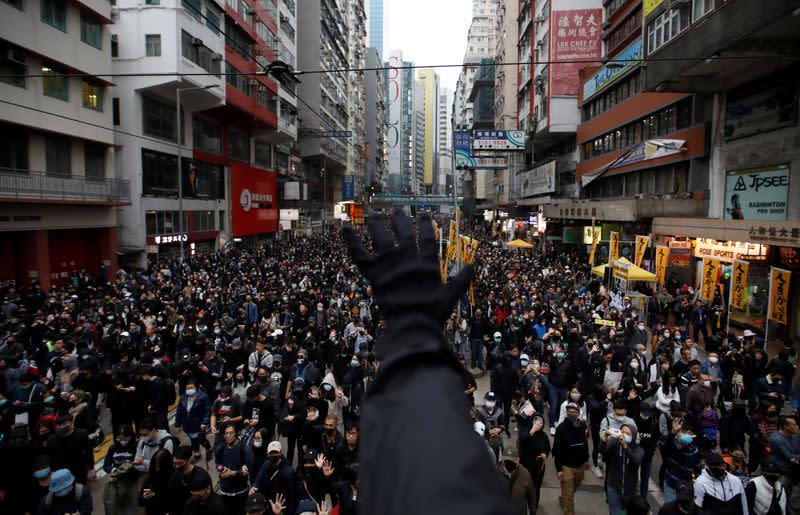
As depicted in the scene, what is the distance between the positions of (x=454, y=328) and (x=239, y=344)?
6.31 m

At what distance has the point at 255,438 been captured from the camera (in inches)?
263

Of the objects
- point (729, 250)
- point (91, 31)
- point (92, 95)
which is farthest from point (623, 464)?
point (91, 31)

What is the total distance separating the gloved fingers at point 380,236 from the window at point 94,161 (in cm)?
2640

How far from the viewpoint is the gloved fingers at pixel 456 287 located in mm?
1791

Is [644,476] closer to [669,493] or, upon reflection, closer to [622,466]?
[669,493]

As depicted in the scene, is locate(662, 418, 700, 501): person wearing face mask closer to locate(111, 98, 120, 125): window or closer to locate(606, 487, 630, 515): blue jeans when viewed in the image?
locate(606, 487, 630, 515): blue jeans

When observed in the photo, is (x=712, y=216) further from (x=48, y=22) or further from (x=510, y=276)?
(x=48, y=22)

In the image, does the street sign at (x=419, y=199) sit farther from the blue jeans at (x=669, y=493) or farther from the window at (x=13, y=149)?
the blue jeans at (x=669, y=493)

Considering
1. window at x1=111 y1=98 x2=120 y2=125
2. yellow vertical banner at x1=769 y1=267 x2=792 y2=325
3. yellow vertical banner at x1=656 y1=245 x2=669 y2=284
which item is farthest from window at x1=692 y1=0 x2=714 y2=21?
window at x1=111 y1=98 x2=120 y2=125

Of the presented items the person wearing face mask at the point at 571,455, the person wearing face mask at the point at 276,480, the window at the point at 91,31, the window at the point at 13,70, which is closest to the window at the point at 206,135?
the window at the point at 91,31

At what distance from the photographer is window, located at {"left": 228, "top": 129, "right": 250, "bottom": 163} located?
41.5 metres

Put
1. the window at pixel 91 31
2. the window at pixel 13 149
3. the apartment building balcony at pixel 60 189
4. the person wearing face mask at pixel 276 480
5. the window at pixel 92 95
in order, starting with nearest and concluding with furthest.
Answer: the person wearing face mask at pixel 276 480 → the apartment building balcony at pixel 60 189 → the window at pixel 13 149 → the window at pixel 91 31 → the window at pixel 92 95

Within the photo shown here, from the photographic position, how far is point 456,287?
1.87 m

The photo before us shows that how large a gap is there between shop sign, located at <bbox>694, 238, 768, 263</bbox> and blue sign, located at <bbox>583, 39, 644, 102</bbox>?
1041cm
